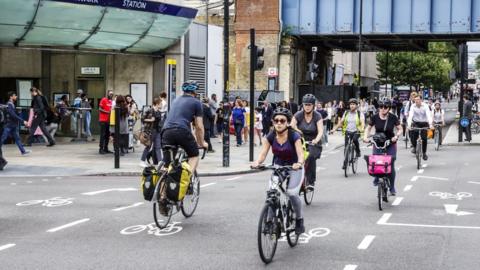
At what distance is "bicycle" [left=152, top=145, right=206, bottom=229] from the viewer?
9.23m

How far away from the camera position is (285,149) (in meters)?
8.36

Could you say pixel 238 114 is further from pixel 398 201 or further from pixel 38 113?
pixel 398 201

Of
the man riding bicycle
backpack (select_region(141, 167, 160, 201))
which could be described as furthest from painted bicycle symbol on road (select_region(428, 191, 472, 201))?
backpack (select_region(141, 167, 160, 201))

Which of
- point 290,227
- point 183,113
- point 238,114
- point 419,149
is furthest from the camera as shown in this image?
point 238,114

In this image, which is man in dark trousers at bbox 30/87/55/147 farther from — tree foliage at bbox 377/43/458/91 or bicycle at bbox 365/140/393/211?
tree foliage at bbox 377/43/458/91

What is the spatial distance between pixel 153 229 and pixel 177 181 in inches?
26.6

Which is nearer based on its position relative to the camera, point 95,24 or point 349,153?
point 349,153

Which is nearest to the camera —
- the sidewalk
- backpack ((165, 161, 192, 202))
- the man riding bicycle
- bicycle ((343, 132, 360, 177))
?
backpack ((165, 161, 192, 202))

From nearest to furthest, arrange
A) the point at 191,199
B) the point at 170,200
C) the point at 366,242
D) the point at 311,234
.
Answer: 1. the point at 366,242
2. the point at 311,234
3. the point at 170,200
4. the point at 191,199

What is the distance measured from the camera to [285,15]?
4272 centimetres

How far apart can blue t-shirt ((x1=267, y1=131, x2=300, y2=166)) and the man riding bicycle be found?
3319 millimetres

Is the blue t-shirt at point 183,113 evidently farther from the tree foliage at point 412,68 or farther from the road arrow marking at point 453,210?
the tree foliage at point 412,68

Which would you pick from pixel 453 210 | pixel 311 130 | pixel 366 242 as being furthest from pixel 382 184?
pixel 366 242

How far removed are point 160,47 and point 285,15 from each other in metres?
16.8
